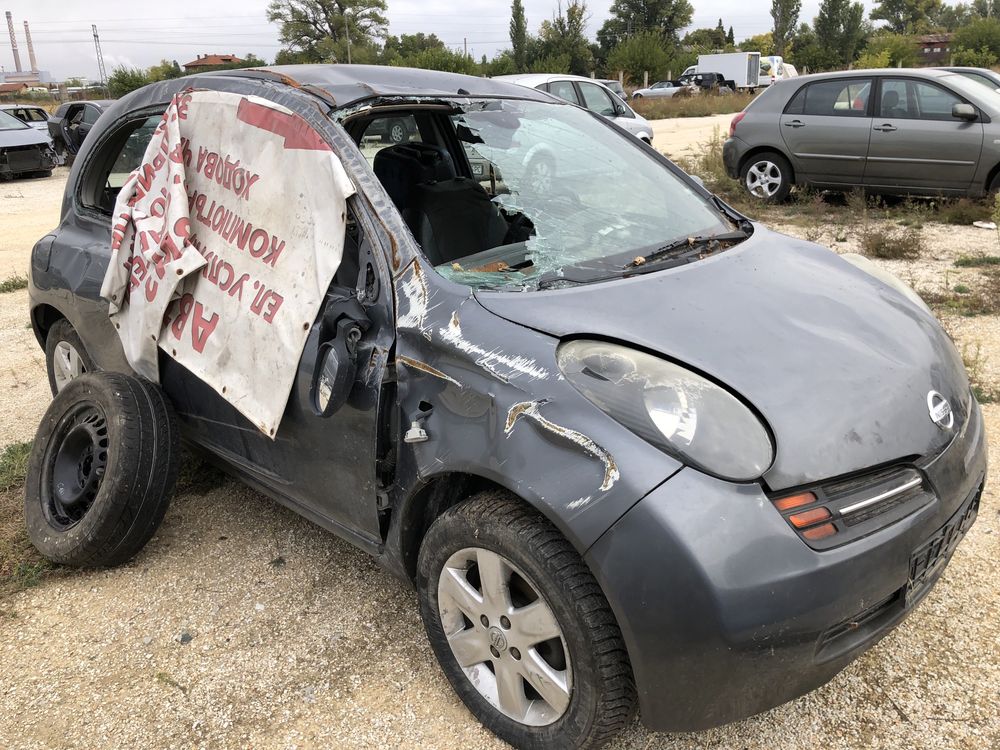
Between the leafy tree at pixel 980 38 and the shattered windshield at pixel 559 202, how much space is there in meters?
54.6

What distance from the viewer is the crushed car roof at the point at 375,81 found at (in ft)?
8.58

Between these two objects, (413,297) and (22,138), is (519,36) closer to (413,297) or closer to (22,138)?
(22,138)

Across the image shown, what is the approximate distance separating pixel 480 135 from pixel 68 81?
236 ft

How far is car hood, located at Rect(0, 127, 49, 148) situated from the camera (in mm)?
15870

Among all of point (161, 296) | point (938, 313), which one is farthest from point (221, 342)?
point (938, 313)

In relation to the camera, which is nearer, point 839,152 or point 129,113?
A: point 129,113

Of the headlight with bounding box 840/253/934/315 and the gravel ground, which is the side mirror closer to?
the gravel ground

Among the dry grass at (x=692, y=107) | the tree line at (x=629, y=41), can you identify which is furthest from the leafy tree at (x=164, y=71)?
the dry grass at (x=692, y=107)

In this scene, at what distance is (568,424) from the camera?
1.80 m

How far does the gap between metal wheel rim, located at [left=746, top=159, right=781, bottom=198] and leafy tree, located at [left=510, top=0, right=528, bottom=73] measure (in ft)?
168

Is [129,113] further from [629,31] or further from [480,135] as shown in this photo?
[629,31]

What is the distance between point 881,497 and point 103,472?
271 cm

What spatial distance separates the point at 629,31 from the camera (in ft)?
219

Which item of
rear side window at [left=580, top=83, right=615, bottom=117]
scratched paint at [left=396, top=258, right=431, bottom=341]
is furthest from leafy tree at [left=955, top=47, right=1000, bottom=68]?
scratched paint at [left=396, top=258, right=431, bottom=341]
